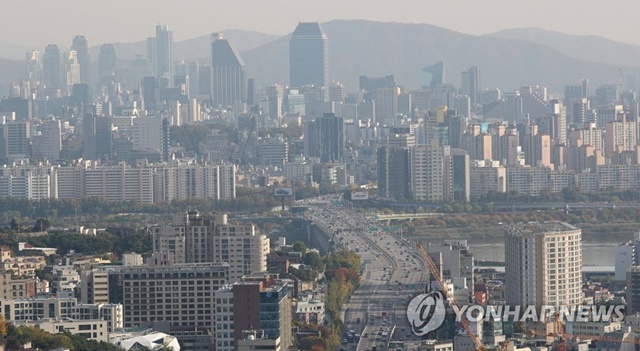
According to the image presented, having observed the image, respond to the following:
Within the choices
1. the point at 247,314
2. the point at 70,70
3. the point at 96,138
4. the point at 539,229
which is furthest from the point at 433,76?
the point at 247,314

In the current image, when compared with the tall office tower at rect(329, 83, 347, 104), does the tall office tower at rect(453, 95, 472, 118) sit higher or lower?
lower

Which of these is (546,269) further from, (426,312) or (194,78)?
(194,78)

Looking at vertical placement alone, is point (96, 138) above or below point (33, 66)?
below

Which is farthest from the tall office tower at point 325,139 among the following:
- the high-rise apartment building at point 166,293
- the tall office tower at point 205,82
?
the high-rise apartment building at point 166,293

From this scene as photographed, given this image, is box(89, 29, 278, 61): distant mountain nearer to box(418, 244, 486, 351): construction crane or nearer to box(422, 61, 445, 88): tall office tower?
box(422, 61, 445, 88): tall office tower

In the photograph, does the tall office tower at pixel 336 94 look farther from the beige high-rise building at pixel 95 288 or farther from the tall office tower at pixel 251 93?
the beige high-rise building at pixel 95 288

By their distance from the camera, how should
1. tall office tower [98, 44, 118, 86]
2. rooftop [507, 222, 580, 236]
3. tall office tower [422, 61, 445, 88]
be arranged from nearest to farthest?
1. rooftop [507, 222, 580, 236]
2. tall office tower [422, 61, 445, 88]
3. tall office tower [98, 44, 118, 86]

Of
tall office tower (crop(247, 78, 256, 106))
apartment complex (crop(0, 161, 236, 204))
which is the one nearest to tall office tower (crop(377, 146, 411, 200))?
apartment complex (crop(0, 161, 236, 204))
